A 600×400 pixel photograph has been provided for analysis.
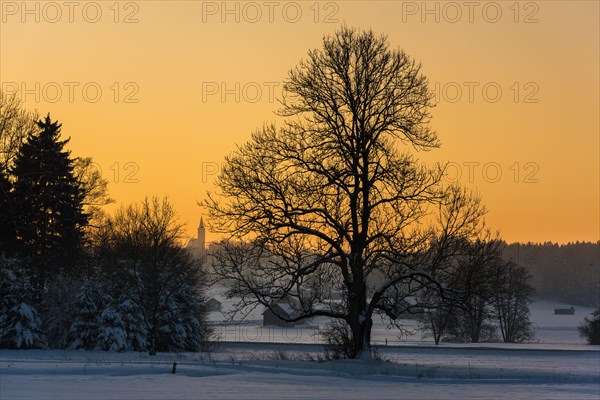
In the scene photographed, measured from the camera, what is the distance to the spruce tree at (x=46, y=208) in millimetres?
52281

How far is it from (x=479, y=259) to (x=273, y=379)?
925 cm

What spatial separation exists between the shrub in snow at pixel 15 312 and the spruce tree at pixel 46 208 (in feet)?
6.69

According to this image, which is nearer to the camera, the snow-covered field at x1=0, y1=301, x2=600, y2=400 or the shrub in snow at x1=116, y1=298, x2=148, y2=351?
the snow-covered field at x1=0, y1=301, x2=600, y2=400

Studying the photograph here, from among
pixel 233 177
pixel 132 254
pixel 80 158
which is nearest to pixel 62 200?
pixel 132 254

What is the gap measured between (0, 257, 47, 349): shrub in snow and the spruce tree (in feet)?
6.69

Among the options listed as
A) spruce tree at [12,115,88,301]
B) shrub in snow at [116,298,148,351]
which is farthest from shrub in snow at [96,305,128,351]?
spruce tree at [12,115,88,301]

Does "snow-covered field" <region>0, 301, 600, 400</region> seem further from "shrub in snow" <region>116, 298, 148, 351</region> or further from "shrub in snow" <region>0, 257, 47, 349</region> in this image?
"shrub in snow" <region>116, 298, 148, 351</region>

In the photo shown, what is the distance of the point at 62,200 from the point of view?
54.5 metres

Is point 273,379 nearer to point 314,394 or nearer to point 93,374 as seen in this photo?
point 314,394

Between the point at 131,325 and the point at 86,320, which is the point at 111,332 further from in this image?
the point at 86,320

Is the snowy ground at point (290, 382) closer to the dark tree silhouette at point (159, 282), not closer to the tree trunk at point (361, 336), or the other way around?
the tree trunk at point (361, 336)

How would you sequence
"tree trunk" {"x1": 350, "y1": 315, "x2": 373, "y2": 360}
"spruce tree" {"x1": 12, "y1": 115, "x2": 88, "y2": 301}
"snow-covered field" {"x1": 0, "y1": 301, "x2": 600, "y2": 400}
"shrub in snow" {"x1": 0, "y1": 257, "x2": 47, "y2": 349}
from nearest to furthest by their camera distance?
"snow-covered field" {"x1": 0, "y1": 301, "x2": 600, "y2": 400}, "tree trunk" {"x1": 350, "y1": 315, "x2": 373, "y2": 360}, "shrub in snow" {"x1": 0, "y1": 257, "x2": 47, "y2": 349}, "spruce tree" {"x1": 12, "y1": 115, "x2": 88, "y2": 301}

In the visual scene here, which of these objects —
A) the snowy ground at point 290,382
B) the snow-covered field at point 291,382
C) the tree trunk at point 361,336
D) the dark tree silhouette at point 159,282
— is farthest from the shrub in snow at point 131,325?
the tree trunk at point 361,336

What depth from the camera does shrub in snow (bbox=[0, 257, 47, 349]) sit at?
4909cm
